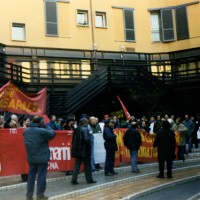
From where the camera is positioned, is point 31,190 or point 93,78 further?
point 93,78

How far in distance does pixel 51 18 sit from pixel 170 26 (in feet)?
32.8

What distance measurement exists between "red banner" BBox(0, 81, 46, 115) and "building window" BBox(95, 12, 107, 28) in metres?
21.1

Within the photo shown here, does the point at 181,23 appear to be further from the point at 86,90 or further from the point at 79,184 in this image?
the point at 79,184

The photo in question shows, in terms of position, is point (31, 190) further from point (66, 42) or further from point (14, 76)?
point (66, 42)

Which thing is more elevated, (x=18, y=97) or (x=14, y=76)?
(x=14, y=76)

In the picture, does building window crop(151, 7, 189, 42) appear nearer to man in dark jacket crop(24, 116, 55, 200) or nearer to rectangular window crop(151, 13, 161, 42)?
rectangular window crop(151, 13, 161, 42)

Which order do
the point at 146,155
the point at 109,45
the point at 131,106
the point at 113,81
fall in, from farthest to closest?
the point at 109,45 < the point at 131,106 < the point at 113,81 < the point at 146,155

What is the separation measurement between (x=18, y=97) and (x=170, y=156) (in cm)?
502

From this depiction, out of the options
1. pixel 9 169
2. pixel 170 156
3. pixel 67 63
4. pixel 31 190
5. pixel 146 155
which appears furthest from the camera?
pixel 67 63

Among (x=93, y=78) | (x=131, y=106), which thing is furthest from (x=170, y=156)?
(x=131, y=106)

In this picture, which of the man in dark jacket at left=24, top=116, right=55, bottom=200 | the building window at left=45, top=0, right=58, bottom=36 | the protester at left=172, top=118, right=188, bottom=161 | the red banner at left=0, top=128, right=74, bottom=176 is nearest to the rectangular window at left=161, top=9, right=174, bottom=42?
the building window at left=45, top=0, right=58, bottom=36

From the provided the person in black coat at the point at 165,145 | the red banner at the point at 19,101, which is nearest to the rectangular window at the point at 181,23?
the person in black coat at the point at 165,145

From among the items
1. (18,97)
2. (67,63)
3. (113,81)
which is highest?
(67,63)

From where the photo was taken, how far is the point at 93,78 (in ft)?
89.1
